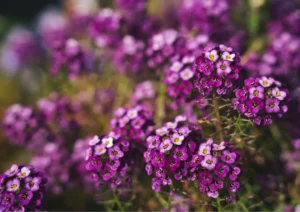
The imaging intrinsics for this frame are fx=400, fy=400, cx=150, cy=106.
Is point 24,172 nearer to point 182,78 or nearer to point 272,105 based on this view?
point 182,78

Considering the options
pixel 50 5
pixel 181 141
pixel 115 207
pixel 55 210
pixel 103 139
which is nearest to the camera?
Answer: pixel 181 141

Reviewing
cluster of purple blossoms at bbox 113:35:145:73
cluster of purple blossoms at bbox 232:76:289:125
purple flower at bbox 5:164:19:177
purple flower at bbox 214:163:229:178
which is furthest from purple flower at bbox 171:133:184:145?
cluster of purple blossoms at bbox 113:35:145:73

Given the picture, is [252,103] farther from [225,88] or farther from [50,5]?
[50,5]

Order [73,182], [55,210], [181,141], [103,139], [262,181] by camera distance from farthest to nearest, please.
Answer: [55,210] < [73,182] < [262,181] < [103,139] < [181,141]

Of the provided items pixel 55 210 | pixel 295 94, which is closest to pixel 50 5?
pixel 55 210

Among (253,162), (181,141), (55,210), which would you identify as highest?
(181,141)

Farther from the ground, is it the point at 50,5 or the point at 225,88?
the point at 50,5

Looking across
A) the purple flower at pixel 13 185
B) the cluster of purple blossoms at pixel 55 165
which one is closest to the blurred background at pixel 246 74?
the cluster of purple blossoms at pixel 55 165

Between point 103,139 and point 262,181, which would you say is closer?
point 103,139
